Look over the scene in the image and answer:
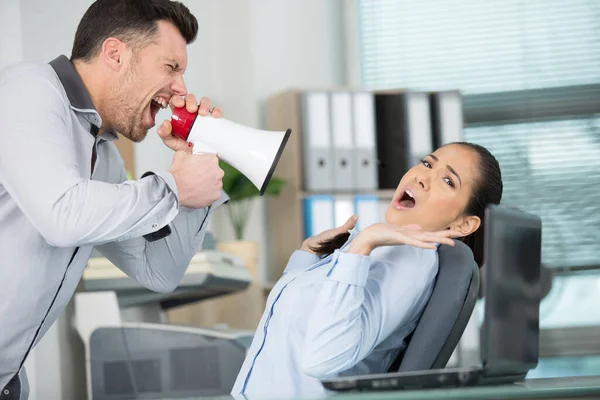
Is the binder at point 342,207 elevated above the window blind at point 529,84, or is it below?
below

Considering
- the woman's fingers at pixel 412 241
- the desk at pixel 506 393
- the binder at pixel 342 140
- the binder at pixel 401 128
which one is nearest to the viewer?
the desk at pixel 506 393

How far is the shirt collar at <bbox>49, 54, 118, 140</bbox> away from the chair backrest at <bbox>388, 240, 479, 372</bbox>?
2.41 feet

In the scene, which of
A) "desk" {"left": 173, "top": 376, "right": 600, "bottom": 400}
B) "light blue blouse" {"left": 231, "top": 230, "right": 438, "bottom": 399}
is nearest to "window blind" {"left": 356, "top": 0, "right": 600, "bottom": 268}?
"light blue blouse" {"left": 231, "top": 230, "right": 438, "bottom": 399}

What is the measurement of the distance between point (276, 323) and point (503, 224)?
542 millimetres

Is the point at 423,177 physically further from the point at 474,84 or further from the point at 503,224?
the point at 474,84

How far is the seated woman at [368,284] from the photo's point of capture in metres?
1.32

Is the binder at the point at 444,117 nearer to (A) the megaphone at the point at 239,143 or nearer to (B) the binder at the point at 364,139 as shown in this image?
(B) the binder at the point at 364,139

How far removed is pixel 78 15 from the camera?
2.69 metres

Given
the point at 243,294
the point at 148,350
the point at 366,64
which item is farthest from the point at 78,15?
the point at 366,64

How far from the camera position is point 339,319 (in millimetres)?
1312

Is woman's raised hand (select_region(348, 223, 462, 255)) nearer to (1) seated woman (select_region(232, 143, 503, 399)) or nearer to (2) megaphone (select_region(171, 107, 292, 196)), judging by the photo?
(1) seated woman (select_region(232, 143, 503, 399))

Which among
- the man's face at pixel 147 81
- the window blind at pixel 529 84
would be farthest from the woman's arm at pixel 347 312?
the window blind at pixel 529 84

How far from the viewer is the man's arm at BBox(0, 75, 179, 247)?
1.30 metres

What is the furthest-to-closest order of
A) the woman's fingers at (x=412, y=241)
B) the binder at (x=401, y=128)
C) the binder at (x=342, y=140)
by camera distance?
the binder at (x=401, y=128) → the binder at (x=342, y=140) → the woman's fingers at (x=412, y=241)
